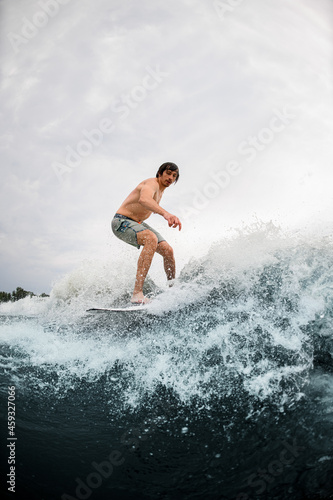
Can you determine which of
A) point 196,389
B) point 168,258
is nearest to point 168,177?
point 168,258

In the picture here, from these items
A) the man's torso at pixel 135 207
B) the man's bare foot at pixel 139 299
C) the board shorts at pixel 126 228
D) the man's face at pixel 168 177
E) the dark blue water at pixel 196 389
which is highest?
the man's face at pixel 168 177

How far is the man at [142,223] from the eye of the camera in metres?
4.25

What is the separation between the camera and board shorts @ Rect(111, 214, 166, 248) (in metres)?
4.55

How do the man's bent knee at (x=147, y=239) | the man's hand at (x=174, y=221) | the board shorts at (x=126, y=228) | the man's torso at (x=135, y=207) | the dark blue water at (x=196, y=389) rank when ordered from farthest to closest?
1. the man's torso at (x=135, y=207)
2. the board shorts at (x=126, y=228)
3. the man's bent knee at (x=147, y=239)
4. the man's hand at (x=174, y=221)
5. the dark blue water at (x=196, y=389)

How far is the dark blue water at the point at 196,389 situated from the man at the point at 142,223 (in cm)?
42

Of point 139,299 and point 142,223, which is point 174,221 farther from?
point 142,223

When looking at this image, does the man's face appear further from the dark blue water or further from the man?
the dark blue water

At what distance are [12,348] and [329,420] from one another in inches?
155

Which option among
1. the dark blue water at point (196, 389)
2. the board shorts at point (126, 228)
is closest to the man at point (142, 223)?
the board shorts at point (126, 228)

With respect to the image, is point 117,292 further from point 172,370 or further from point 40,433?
point 40,433

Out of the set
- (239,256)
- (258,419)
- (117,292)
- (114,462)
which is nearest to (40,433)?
(114,462)

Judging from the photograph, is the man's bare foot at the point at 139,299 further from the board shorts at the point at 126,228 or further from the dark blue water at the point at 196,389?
the board shorts at the point at 126,228

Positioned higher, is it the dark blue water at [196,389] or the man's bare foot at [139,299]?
the man's bare foot at [139,299]

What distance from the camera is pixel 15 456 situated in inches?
74.4
